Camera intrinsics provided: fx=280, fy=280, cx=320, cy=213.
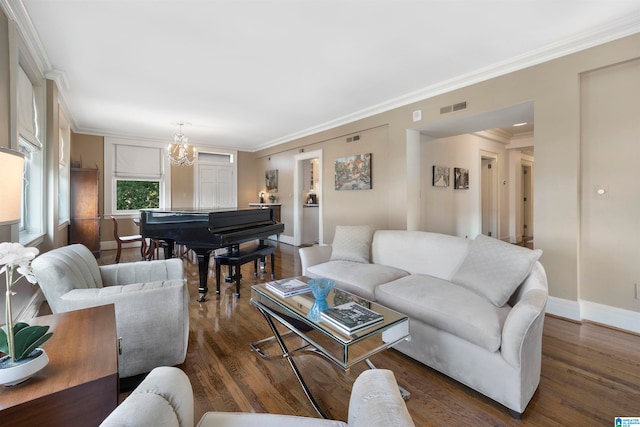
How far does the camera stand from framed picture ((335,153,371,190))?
507cm

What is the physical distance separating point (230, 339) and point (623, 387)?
2766 millimetres

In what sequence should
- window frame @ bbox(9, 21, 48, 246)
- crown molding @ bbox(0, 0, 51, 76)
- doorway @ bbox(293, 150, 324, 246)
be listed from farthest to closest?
doorway @ bbox(293, 150, 324, 246), window frame @ bbox(9, 21, 48, 246), crown molding @ bbox(0, 0, 51, 76)

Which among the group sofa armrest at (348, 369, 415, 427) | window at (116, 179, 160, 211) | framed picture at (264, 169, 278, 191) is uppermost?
framed picture at (264, 169, 278, 191)

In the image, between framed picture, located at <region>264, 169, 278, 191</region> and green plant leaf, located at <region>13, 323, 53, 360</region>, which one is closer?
green plant leaf, located at <region>13, 323, 53, 360</region>

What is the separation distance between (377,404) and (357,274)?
1879 millimetres

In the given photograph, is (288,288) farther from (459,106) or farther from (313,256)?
(459,106)

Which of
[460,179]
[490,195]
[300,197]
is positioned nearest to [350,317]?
[460,179]

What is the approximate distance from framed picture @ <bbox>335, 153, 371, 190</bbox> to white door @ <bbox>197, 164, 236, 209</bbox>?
3.87m

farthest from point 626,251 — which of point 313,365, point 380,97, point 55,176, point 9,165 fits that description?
point 55,176

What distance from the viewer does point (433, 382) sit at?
184cm

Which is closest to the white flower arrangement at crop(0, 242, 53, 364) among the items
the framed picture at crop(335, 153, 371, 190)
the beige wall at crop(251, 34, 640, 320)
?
the beige wall at crop(251, 34, 640, 320)

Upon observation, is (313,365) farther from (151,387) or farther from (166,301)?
(151,387)

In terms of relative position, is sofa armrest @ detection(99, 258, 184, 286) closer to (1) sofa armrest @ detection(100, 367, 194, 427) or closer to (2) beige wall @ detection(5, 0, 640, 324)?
(2) beige wall @ detection(5, 0, 640, 324)

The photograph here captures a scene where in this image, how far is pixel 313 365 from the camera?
80.4 inches
